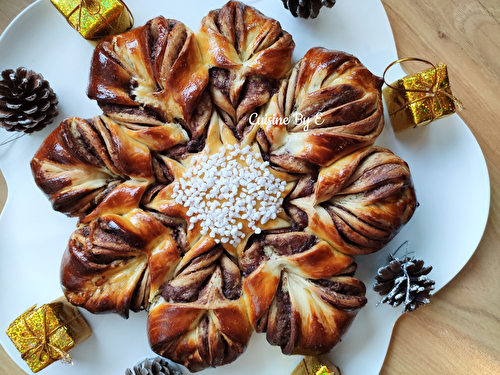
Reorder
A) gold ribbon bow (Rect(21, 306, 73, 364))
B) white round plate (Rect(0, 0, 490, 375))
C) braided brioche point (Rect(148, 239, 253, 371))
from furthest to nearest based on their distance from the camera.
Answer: white round plate (Rect(0, 0, 490, 375)) → gold ribbon bow (Rect(21, 306, 73, 364)) → braided brioche point (Rect(148, 239, 253, 371))

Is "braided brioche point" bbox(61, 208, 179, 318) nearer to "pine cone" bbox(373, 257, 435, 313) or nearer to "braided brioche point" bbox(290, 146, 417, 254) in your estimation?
"braided brioche point" bbox(290, 146, 417, 254)

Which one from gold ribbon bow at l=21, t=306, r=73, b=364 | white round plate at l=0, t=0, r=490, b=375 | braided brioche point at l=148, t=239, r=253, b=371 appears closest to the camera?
braided brioche point at l=148, t=239, r=253, b=371

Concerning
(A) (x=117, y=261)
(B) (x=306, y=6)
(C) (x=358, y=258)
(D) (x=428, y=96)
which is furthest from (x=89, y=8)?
(C) (x=358, y=258)

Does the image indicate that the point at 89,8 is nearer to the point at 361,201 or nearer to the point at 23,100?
the point at 23,100

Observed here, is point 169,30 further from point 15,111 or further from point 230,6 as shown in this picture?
point 15,111

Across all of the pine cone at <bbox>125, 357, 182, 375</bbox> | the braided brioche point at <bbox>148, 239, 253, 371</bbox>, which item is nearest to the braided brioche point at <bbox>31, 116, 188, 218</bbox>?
the braided brioche point at <bbox>148, 239, 253, 371</bbox>

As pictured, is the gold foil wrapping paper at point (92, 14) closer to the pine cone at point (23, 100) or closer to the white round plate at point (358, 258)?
the white round plate at point (358, 258)

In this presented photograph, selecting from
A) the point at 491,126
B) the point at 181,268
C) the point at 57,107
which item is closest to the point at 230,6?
the point at 57,107
